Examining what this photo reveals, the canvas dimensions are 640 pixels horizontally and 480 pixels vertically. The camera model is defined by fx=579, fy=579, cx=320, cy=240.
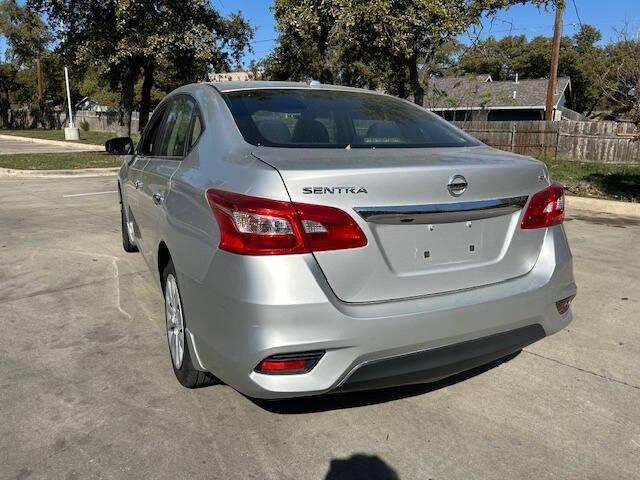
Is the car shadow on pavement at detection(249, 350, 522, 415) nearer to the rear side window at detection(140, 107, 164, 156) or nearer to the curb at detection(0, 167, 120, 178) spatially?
the rear side window at detection(140, 107, 164, 156)

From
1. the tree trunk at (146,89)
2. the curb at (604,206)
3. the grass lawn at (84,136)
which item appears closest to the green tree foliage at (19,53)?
the grass lawn at (84,136)

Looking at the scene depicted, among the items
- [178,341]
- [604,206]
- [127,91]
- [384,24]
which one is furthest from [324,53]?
[178,341]

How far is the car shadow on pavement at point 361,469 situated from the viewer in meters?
2.55

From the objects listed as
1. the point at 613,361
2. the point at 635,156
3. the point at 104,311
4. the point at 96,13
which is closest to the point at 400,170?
the point at 613,361

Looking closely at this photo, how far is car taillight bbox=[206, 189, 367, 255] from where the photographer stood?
234cm

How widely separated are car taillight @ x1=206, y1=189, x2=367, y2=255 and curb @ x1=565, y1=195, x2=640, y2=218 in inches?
331

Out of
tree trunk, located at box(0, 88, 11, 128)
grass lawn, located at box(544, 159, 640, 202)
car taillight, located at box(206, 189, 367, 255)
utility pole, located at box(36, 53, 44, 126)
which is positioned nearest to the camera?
car taillight, located at box(206, 189, 367, 255)

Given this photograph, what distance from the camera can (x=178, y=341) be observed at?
130 inches

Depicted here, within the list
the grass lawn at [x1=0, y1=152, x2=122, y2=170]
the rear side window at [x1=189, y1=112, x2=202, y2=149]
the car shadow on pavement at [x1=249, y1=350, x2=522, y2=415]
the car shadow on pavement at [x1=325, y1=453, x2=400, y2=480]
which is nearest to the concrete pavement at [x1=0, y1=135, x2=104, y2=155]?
the grass lawn at [x1=0, y1=152, x2=122, y2=170]

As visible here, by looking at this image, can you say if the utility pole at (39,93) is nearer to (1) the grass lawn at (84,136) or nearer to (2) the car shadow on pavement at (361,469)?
(1) the grass lawn at (84,136)

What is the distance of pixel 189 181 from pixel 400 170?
3.69 feet

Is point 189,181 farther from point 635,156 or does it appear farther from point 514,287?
point 635,156

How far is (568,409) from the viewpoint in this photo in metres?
3.12

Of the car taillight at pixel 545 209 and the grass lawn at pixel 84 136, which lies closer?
the car taillight at pixel 545 209
